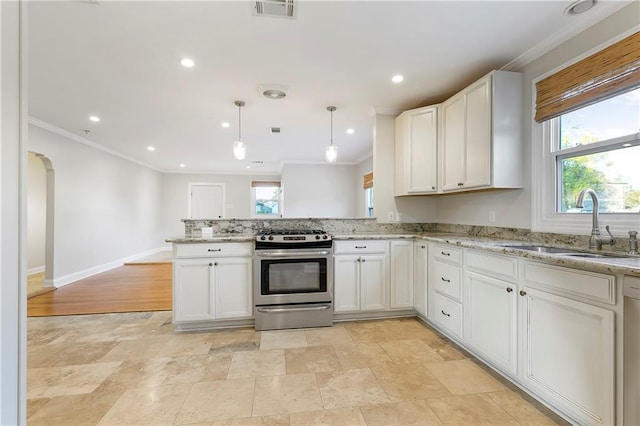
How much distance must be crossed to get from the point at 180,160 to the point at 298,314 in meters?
5.67

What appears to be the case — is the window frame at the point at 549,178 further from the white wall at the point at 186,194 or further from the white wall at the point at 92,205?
the white wall at the point at 186,194

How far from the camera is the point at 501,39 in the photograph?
2166 mm

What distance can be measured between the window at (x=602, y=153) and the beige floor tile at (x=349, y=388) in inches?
75.5

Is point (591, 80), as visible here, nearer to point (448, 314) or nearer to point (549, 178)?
point (549, 178)

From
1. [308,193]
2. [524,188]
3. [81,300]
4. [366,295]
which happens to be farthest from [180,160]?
[524,188]

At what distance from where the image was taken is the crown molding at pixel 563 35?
1777 millimetres

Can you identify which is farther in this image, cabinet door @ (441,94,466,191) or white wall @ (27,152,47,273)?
white wall @ (27,152,47,273)

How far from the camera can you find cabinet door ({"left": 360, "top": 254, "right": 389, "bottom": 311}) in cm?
308

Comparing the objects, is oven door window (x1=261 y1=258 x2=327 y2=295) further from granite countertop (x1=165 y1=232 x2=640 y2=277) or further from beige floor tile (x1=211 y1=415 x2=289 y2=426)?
beige floor tile (x1=211 y1=415 x2=289 y2=426)

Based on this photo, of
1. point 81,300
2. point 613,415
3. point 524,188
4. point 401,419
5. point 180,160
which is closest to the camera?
point 613,415

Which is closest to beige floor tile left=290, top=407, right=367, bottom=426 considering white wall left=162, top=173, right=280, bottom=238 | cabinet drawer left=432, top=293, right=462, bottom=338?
cabinet drawer left=432, top=293, right=462, bottom=338

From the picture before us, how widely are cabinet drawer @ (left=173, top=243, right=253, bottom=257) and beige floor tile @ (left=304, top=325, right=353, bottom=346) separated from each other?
1.01m

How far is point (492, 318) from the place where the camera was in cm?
207

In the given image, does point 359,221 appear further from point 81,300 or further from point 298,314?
point 81,300
